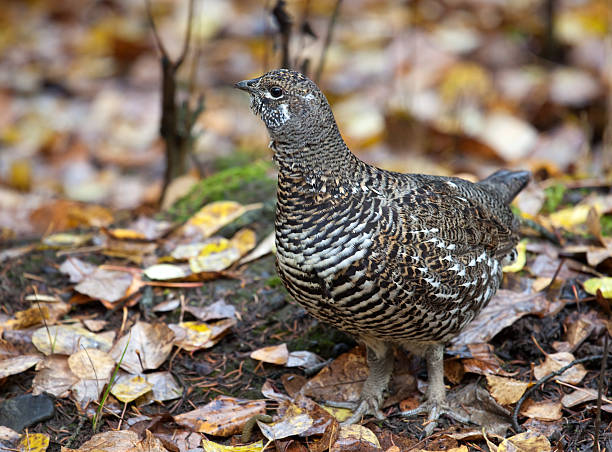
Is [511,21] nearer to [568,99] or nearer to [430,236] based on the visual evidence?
[568,99]

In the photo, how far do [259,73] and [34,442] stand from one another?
681 cm

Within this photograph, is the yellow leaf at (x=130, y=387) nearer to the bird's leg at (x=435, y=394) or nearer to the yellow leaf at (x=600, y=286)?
the bird's leg at (x=435, y=394)

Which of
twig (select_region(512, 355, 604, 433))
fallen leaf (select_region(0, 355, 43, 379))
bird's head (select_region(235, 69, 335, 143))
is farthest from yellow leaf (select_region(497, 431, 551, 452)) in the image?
fallen leaf (select_region(0, 355, 43, 379))

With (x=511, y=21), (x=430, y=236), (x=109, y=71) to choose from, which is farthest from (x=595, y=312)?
(x=109, y=71)

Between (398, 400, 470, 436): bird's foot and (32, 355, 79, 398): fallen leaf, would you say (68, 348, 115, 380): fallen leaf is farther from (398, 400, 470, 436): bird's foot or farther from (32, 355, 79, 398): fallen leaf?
(398, 400, 470, 436): bird's foot

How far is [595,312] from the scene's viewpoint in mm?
4102

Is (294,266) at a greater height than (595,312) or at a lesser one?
greater

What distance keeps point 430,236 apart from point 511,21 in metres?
7.61

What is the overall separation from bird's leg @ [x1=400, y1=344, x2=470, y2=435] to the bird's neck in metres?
1.11

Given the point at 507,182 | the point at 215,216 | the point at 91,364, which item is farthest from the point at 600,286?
the point at 91,364

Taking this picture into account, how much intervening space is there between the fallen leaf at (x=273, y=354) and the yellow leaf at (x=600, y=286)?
1847mm

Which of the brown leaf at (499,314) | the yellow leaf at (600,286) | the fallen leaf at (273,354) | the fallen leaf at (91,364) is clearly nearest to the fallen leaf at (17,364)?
the fallen leaf at (91,364)

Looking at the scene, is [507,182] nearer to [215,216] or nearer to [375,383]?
[375,383]

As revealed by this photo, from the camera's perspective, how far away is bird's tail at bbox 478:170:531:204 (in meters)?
4.23
